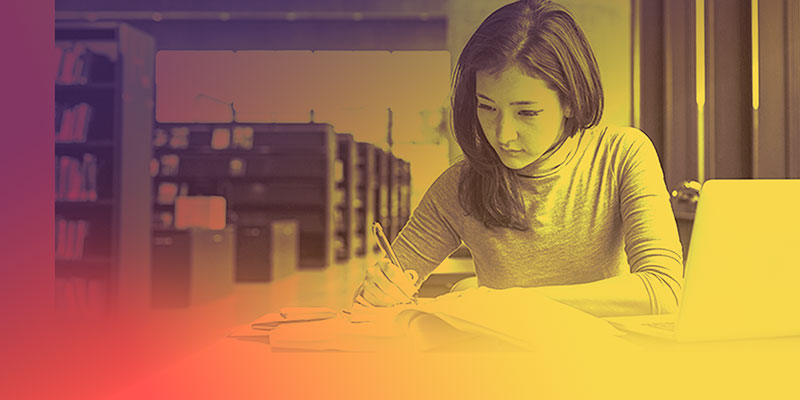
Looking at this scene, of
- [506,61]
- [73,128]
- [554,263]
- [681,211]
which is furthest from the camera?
[73,128]

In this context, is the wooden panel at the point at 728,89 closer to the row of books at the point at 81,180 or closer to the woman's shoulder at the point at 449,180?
the woman's shoulder at the point at 449,180

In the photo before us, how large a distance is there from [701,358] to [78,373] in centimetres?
248

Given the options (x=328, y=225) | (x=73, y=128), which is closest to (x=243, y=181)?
(x=328, y=225)

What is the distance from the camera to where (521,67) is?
1.15 meters

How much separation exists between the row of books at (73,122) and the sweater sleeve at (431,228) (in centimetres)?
306

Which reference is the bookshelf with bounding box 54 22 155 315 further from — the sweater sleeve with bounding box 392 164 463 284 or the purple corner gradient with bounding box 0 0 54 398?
the sweater sleeve with bounding box 392 164 463 284

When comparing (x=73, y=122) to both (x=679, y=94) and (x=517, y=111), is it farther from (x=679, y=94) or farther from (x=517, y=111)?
(x=517, y=111)

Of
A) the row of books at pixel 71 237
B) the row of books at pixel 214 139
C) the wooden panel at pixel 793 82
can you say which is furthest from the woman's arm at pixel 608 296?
the row of books at pixel 214 139

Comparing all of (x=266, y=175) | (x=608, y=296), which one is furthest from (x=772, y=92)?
(x=266, y=175)

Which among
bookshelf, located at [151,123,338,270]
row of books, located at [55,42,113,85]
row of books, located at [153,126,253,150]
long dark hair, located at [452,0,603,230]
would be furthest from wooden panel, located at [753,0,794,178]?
row of books, located at [153,126,253,150]

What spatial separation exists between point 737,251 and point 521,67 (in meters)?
0.58

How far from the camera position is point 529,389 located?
2.10 ft

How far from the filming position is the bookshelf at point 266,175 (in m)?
6.72

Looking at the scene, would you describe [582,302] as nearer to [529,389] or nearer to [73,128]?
[529,389]
